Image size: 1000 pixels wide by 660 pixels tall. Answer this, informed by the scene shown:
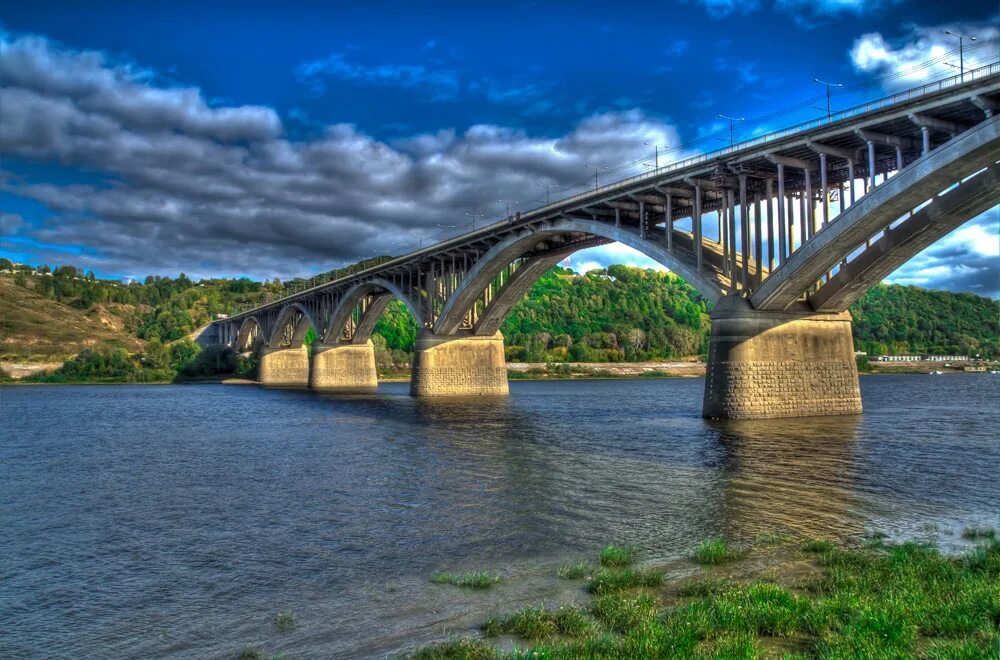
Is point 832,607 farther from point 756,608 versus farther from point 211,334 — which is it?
point 211,334

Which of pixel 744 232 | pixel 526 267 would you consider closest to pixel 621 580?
pixel 744 232

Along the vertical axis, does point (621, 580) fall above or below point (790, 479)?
above

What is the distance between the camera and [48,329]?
5758 inches

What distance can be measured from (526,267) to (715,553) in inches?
1996

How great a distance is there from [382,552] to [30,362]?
136466 mm

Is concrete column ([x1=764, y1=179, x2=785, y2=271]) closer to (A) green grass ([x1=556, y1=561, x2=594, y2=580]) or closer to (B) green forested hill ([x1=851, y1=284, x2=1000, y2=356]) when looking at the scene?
(A) green grass ([x1=556, y1=561, x2=594, y2=580])

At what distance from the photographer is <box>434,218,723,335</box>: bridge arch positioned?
131ft

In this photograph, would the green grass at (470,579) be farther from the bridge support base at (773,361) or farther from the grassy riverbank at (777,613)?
the bridge support base at (773,361)

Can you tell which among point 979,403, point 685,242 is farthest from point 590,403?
point 979,403

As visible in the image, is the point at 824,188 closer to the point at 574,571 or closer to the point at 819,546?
the point at 819,546

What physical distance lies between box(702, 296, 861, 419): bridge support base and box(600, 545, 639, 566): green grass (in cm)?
2497

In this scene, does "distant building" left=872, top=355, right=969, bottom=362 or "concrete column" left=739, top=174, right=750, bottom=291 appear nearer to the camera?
"concrete column" left=739, top=174, right=750, bottom=291

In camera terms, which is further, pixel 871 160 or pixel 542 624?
pixel 871 160

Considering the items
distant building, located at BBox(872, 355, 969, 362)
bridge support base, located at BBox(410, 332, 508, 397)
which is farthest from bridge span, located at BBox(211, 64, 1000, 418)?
distant building, located at BBox(872, 355, 969, 362)
